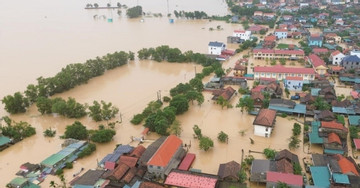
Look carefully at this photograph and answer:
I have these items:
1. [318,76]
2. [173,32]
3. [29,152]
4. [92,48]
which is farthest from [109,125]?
[173,32]

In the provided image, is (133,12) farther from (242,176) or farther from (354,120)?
(242,176)

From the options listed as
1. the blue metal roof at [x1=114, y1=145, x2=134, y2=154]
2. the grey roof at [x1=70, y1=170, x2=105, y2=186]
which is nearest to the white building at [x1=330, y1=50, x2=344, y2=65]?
the blue metal roof at [x1=114, y1=145, x2=134, y2=154]

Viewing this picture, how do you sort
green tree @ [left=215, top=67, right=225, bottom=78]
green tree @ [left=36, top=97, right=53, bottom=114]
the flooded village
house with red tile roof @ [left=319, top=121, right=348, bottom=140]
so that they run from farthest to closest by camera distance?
green tree @ [left=215, top=67, right=225, bottom=78], green tree @ [left=36, top=97, right=53, bottom=114], house with red tile roof @ [left=319, top=121, right=348, bottom=140], the flooded village

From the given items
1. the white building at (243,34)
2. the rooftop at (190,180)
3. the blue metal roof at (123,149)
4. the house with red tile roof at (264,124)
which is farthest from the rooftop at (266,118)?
the white building at (243,34)

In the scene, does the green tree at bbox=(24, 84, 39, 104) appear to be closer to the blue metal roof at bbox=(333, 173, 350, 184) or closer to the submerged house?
the submerged house

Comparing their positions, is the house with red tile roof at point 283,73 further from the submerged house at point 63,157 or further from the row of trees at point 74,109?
the submerged house at point 63,157

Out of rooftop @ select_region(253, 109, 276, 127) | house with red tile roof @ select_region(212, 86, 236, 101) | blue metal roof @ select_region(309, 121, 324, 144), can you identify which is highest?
house with red tile roof @ select_region(212, 86, 236, 101)

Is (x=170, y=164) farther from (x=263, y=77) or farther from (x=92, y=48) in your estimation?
(x=92, y=48)
